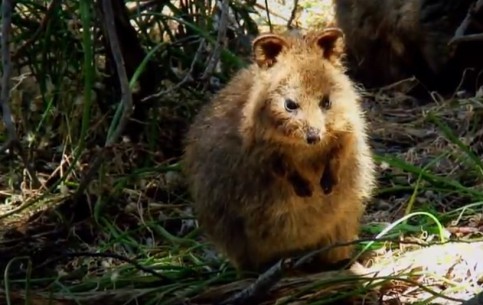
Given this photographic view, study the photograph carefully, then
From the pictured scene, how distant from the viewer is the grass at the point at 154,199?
460 cm

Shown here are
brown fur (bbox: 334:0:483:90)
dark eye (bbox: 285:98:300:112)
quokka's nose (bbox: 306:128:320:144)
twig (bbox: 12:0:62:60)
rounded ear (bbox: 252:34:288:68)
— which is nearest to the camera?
quokka's nose (bbox: 306:128:320:144)

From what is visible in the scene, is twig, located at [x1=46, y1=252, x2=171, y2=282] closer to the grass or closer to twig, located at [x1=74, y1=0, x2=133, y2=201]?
the grass

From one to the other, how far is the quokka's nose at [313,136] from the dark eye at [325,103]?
0.15 m

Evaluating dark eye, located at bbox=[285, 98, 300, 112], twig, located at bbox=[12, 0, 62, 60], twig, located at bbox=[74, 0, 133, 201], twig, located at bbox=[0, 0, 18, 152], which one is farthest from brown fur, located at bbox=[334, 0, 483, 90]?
twig, located at bbox=[0, 0, 18, 152]

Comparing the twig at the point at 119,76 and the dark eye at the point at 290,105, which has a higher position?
the twig at the point at 119,76

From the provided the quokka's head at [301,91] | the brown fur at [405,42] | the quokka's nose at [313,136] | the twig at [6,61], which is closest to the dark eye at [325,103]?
the quokka's head at [301,91]

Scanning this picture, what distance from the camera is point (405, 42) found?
7.46m

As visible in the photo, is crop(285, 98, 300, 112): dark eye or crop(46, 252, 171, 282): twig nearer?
crop(285, 98, 300, 112): dark eye

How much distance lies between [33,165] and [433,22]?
2607mm

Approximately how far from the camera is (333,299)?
14.7ft

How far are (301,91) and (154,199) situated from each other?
1.46 metres

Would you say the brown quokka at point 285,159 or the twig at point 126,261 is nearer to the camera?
the brown quokka at point 285,159

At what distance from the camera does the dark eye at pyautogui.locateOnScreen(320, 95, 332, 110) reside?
446 cm

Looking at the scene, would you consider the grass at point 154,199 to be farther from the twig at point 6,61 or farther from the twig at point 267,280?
the twig at point 6,61
